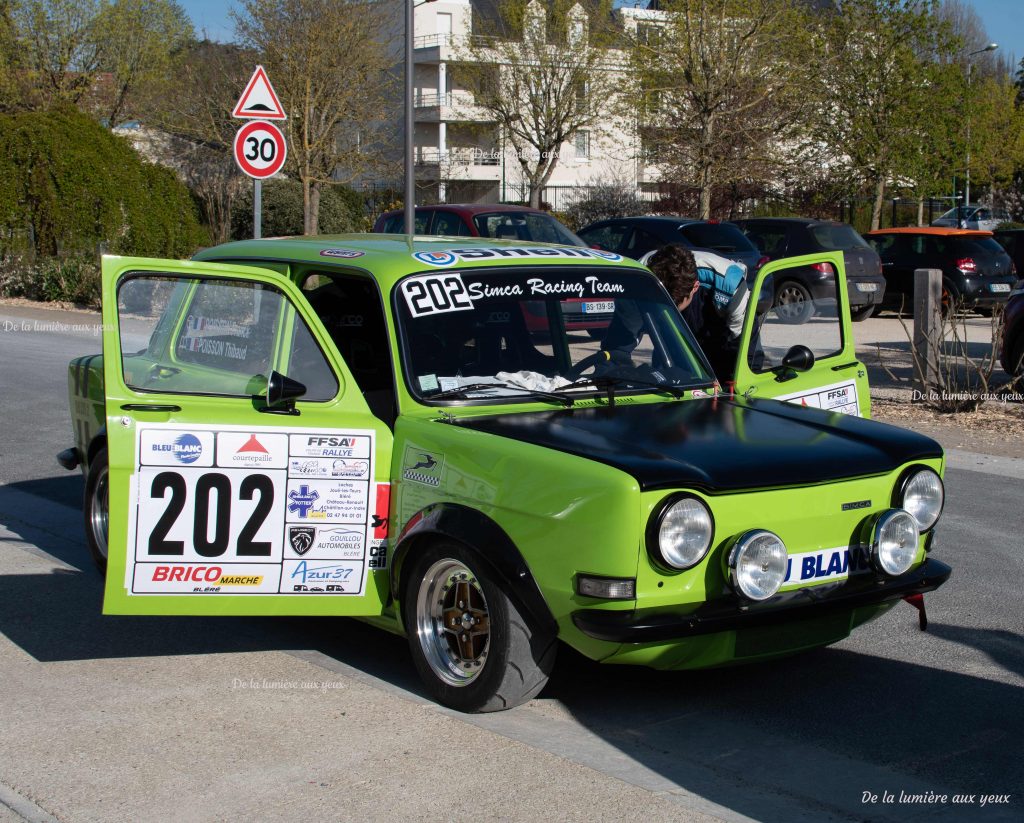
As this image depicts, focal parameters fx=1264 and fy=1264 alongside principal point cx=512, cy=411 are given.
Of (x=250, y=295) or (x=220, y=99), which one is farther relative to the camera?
(x=220, y=99)

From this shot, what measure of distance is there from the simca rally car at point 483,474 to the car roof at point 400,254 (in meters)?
0.02

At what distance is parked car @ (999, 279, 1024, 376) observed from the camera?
1318 cm

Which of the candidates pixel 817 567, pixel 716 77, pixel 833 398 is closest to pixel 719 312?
pixel 833 398

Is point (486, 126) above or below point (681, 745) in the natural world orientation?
above

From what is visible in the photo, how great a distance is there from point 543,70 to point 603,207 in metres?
6.62

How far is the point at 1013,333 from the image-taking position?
13289 mm

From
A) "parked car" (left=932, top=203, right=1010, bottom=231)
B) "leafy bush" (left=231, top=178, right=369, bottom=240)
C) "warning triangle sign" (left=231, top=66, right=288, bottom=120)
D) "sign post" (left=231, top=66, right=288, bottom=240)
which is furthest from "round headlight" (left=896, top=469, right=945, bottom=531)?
"parked car" (left=932, top=203, right=1010, bottom=231)

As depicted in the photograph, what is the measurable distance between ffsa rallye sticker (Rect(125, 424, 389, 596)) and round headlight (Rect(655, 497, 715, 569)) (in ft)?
4.18

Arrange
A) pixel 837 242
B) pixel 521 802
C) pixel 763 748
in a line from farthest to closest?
1. pixel 837 242
2. pixel 763 748
3. pixel 521 802

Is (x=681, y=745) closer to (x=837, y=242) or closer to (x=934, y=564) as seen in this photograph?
(x=934, y=564)

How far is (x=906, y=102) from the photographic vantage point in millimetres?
33938

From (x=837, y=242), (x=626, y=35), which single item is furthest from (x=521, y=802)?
(x=626, y=35)

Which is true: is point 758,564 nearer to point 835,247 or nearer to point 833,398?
point 833,398

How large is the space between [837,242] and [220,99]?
946 inches
